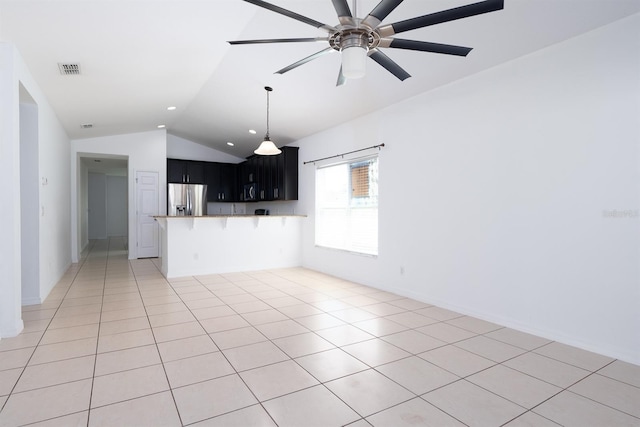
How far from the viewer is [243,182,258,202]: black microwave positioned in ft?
25.5

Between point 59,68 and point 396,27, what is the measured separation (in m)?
3.66

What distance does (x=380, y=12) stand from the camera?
172cm

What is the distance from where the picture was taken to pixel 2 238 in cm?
287

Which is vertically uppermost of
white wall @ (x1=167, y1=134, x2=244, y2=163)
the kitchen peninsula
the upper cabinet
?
white wall @ (x1=167, y1=134, x2=244, y2=163)

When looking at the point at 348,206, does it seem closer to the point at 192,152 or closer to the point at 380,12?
the point at 380,12

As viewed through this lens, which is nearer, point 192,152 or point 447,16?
point 447,16

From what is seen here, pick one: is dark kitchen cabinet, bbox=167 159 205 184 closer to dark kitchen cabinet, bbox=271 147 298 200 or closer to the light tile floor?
dark kitchen cabinet, bbox=271 147 298 200

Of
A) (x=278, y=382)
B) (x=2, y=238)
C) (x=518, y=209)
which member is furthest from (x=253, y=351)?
(x=518, y=209)

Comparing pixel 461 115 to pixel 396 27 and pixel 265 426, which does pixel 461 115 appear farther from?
pixel 265 426

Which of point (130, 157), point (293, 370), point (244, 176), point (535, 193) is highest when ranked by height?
point (130, 157)

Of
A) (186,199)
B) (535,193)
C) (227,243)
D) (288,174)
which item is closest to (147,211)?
(186,199)

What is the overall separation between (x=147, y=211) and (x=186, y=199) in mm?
867

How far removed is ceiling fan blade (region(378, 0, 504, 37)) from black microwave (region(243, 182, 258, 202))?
243 inches

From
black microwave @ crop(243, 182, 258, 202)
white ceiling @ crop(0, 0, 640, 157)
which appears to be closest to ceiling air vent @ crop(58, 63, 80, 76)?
white ceiling @ crop(0, 0, 640, 157)
